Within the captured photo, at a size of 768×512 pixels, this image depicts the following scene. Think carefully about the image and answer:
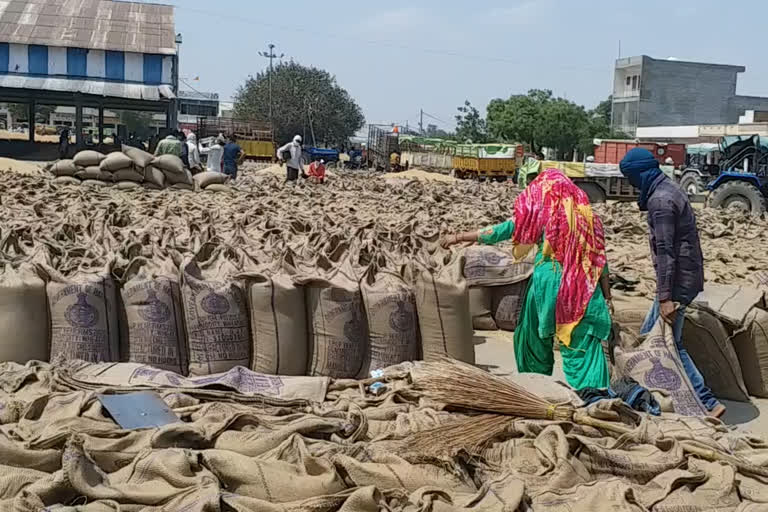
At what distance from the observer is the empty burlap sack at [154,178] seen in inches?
475

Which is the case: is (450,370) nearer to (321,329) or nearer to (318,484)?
(318,484)

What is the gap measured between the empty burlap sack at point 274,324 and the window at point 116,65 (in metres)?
24.1

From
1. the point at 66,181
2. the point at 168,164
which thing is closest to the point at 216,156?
the point at 168,164

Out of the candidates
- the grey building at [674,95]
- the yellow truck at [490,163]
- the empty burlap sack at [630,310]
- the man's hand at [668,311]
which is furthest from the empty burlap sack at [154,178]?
the grey building at [674,95]

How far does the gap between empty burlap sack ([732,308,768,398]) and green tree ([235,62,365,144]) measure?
157ft

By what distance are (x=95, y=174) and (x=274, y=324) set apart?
9.17m

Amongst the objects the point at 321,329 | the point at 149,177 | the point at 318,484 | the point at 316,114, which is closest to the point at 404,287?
the point at 321,329

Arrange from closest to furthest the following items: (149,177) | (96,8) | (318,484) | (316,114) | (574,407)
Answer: (318,484) → (574,407) → (149,177) → (96,8) → (316,114)

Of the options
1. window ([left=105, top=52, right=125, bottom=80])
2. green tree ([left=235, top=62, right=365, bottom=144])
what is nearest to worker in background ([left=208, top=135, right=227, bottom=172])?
window ([left=105, top=52, right=125, bottom=80])

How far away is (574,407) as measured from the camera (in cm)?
294

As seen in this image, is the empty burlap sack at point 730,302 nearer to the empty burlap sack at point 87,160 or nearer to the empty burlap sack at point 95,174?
the empty burlap sack at point 95,174

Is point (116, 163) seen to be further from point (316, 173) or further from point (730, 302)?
point (730, 302)

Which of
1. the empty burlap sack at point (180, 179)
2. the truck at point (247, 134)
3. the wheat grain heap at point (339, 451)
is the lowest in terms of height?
the wheat grain heap at point (339, 451)

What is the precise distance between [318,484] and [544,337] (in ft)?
5.92
